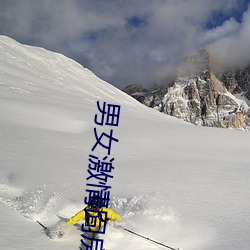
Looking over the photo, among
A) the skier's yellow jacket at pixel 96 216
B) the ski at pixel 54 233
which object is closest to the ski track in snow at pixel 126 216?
the ski at pixel 54 233

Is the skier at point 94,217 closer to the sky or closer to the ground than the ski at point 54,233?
closer to the sky

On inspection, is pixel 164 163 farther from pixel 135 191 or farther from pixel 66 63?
pixel 66 63

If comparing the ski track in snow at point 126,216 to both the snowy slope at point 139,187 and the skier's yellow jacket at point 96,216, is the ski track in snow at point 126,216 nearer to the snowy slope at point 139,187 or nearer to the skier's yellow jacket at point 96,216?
the snowy slope at point 139,187

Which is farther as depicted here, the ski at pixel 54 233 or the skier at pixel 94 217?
the skier at pixel 94 217

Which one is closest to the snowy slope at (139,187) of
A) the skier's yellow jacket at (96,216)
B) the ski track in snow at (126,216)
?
the ski track in snow at (126,216)

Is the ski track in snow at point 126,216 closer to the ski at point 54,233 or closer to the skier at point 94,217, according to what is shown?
the ski at point 54,233

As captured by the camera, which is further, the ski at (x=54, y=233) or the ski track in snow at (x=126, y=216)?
the ski track in snow at (x=126, y=216)

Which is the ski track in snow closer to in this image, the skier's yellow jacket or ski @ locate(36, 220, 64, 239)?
ski @ locate(36, 220, 64, 239)

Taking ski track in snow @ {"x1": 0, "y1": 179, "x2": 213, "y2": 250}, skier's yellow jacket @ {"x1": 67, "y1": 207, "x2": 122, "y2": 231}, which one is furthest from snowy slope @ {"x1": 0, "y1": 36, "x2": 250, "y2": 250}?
skier's yellow jacket @ {"x1": 67, "y1": 207, "x2": 122, "y2": 231}

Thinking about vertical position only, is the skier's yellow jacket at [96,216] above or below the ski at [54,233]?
above

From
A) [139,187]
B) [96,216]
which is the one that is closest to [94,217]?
[96,216]

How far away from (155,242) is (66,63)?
82033 mm

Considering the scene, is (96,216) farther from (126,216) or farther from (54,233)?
(126,216)

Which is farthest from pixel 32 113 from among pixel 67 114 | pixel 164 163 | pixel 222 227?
pixel 222 227
